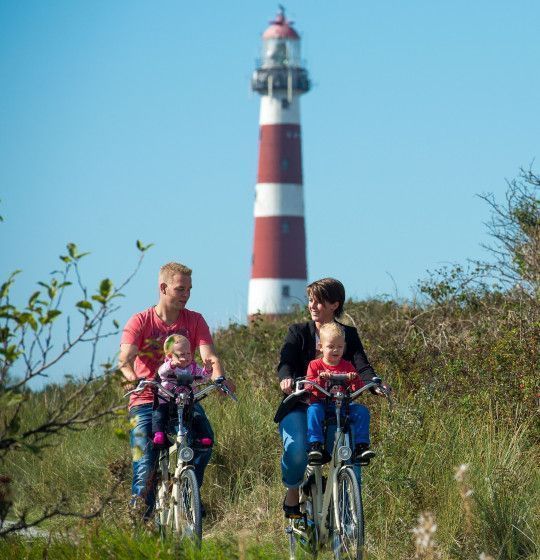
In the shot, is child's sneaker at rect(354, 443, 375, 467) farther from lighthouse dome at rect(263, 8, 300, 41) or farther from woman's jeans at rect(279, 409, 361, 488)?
lighthouse dome at rect(263, 8, 300, 41)

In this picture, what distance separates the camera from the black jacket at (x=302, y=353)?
705 centimetres

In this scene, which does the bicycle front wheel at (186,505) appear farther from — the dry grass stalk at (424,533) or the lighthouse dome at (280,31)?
the lighthouse dome at (280,31)

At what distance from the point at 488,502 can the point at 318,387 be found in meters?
1.77

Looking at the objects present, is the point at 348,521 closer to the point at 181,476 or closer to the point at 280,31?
the point at 181,476

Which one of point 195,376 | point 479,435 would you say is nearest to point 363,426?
point 195,376

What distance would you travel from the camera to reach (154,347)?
7.36 m

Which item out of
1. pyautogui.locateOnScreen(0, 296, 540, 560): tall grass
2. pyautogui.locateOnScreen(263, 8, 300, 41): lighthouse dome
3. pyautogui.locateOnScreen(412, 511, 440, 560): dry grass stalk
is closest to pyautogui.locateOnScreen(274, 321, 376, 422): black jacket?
pyautogui.locateOnScreen(0, 296, 540, 560): tall grass

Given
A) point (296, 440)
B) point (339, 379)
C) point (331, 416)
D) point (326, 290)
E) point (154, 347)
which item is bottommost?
point (296, 440)

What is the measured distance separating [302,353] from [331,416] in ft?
1.52

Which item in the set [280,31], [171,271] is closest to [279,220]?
[280,31]

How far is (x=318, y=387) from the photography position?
667cm

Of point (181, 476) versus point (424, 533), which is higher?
point (181, 476)

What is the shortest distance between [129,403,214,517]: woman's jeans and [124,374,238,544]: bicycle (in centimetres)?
8

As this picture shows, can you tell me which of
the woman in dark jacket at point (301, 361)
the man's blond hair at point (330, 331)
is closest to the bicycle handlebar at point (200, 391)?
the woman in dark jacket at point (301, 361)
